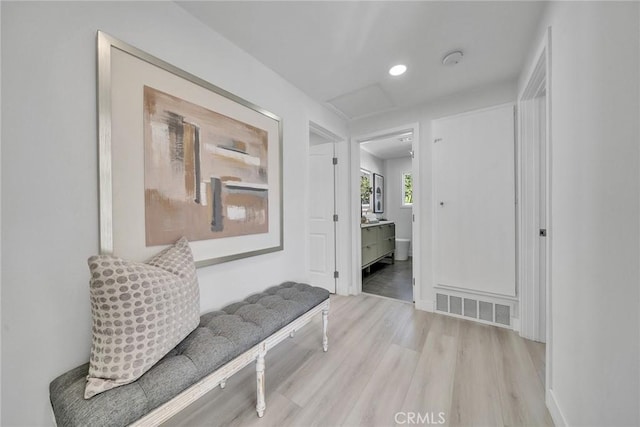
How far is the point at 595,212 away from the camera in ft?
2.69

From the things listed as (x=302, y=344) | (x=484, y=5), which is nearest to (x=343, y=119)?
(x=484, y=5)

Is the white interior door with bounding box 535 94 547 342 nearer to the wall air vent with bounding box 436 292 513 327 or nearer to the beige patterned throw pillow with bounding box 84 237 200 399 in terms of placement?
the wall air vent with bounding box 436 292 513 327

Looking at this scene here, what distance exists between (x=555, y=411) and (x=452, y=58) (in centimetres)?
224

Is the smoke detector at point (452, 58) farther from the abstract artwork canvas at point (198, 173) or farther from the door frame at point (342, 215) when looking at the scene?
the abstract artwork canvas at point (198, 173)

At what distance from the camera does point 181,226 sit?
4.23 ft

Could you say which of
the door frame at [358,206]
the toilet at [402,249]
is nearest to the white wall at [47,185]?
the door frame at [358,206]

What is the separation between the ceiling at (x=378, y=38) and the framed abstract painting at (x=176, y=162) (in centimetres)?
42

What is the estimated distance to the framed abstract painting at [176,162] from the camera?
105cm

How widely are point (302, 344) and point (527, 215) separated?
2.15 m

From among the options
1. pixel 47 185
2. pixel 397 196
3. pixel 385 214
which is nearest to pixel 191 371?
pixel 47 185

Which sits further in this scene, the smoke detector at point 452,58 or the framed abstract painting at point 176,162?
the smoke detector at point 452,58

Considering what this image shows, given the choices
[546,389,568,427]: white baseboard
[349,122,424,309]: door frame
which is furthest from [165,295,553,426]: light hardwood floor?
[349,122,424,309]: door frame

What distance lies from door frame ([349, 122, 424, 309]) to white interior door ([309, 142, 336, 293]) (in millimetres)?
258

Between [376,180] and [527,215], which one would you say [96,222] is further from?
[376,180]
